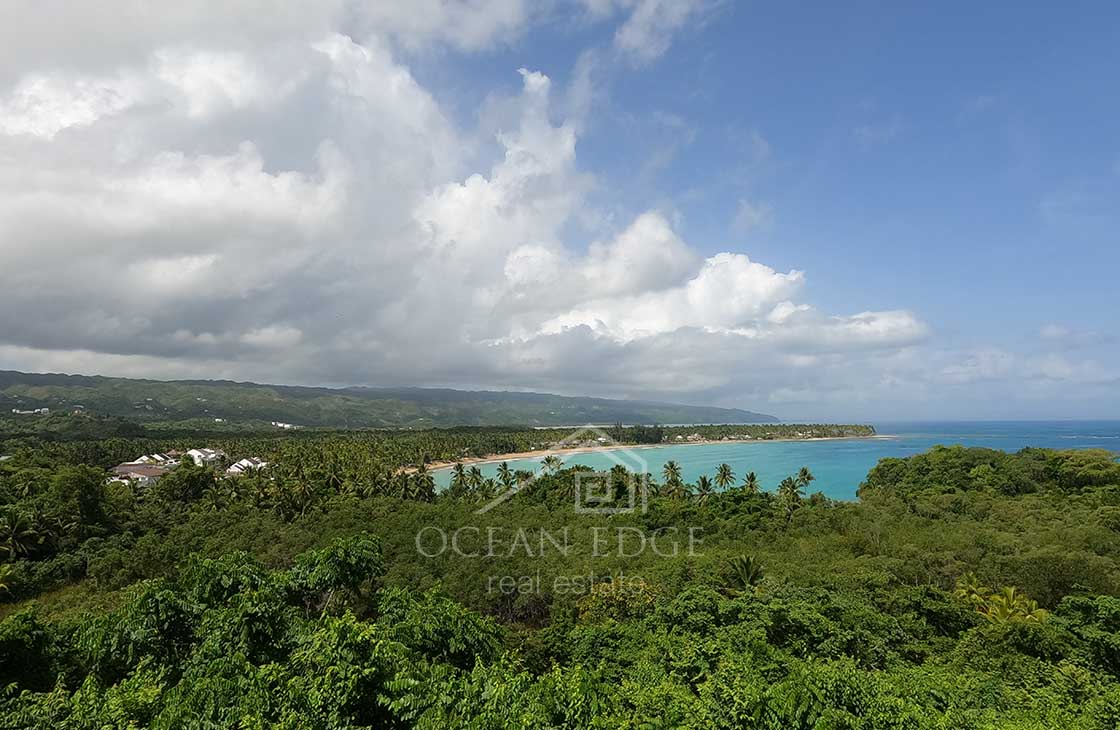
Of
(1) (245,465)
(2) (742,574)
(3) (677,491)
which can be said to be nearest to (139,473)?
(1) (245,465)

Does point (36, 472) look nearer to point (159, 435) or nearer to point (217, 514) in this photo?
point (217, 514)

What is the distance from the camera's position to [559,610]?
810 inches

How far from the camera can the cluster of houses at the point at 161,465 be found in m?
54.8

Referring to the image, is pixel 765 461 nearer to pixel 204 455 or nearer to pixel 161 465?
pixel 204 455

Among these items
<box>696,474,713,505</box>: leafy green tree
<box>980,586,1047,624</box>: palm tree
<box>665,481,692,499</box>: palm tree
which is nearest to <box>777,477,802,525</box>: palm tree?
<box>696,474,713,505</box>: leafy green tree

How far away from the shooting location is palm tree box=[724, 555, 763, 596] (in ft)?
70.1

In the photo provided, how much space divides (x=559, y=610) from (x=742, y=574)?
7.65m

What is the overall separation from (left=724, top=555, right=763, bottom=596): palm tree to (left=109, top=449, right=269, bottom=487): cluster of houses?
46.4m

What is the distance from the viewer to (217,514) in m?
31.9

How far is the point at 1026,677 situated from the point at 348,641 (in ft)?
48.6

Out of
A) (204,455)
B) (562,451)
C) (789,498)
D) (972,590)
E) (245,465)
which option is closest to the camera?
(972,590)

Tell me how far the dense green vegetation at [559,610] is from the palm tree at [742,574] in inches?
3.8

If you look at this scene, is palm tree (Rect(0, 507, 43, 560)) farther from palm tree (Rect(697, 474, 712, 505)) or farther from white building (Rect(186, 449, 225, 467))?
palm tree (Rect(697, 474, 712, 505))

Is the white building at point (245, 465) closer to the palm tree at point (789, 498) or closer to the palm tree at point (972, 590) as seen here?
the palm tree at point (789, 498)
